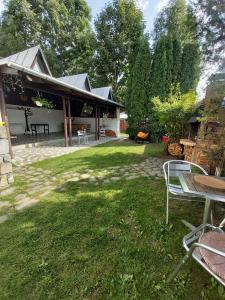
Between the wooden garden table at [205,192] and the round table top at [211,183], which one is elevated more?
the round table top at [211,183]

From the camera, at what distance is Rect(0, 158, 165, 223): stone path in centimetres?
285

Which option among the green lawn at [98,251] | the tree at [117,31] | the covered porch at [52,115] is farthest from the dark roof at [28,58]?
the tree at [117,31]

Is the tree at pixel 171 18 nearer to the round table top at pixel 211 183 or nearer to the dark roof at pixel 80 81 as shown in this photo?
the dark roof at pixel 80 81

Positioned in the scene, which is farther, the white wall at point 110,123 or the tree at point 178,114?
the white wall at point 110,123

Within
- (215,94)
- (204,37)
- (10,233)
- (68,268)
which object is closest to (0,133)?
(10,233)

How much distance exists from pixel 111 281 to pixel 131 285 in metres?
0.18

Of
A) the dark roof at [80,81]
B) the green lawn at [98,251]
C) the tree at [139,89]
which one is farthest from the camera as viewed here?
the dark roof at [80,81]

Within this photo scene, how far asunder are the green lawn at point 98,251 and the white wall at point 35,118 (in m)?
9.18

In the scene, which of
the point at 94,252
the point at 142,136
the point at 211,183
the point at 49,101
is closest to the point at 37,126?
the point at 49,101

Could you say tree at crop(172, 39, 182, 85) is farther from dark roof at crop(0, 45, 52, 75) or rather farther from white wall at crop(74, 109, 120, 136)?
dark roof at crop(0, 45, 52, 75)

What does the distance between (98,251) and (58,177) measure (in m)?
2.45

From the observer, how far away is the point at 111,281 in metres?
1.53

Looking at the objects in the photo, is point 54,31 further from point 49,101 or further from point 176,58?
point 176,58

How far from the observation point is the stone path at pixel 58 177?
2852 mm
